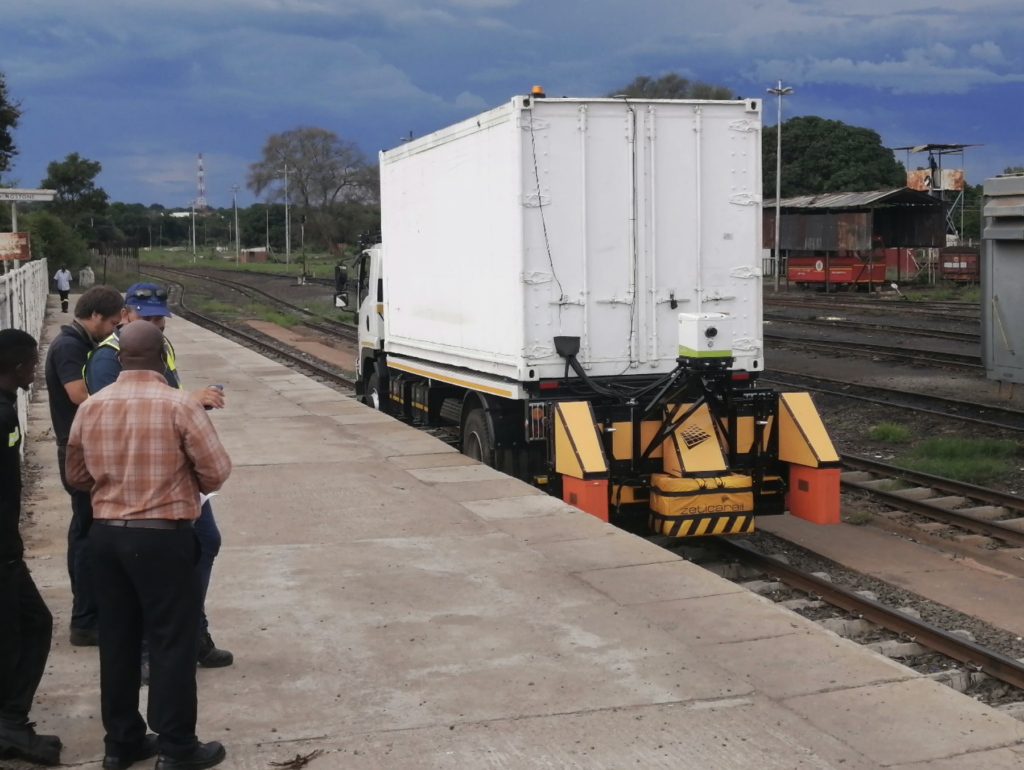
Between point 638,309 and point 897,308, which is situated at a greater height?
point 638,309

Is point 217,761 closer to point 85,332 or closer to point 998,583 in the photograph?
point 85,332

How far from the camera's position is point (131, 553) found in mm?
A: 4508

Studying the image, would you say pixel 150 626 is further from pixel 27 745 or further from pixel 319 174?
pixel 319 174

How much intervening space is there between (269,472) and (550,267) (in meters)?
3.45

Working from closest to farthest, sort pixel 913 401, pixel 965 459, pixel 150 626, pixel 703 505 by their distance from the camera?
pixel 150 626 → pixel 703 505 → pixel 965 459 → pixel 913 401

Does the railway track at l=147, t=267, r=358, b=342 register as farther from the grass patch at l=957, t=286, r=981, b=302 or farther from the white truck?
the white truck

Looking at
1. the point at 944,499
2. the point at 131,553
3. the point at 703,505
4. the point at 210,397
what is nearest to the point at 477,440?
the point at 703,505

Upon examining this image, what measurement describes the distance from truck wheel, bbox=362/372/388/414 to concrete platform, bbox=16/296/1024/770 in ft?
20.1

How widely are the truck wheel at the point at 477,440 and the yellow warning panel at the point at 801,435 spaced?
2709 millimetres

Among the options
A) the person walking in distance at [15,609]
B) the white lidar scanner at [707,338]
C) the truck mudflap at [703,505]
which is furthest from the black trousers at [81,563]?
the white lidar scanner at [707,338]

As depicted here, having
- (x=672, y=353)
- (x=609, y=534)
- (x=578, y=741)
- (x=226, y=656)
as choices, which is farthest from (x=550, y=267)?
(x=578, y=741)

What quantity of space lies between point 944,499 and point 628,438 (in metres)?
3.94

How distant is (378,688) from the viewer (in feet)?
18.8

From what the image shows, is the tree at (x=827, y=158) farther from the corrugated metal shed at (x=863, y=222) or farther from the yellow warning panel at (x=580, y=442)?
the yellow warning panel at (x=580, y=442)
